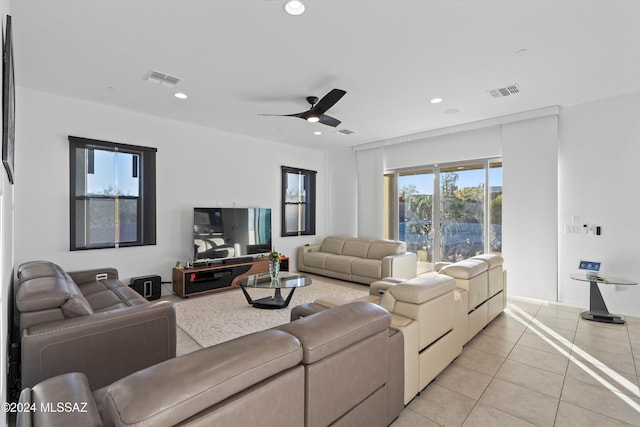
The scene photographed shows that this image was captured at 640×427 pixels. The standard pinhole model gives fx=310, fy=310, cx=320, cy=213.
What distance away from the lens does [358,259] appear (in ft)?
20.0

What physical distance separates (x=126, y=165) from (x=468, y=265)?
4906 mm

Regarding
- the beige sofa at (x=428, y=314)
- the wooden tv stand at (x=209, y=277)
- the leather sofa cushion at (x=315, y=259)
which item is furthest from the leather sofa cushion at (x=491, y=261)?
the wooden tv stand at (x=209, y=277)

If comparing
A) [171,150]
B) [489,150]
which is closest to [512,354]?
[489,150]

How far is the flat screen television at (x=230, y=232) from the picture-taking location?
5.20 meters

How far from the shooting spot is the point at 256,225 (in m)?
5.95

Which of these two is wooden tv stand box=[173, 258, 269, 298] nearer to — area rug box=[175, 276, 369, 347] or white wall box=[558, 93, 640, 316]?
area rug box=[175, 276, 369, 347]

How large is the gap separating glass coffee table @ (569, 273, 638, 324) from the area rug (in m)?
2.98

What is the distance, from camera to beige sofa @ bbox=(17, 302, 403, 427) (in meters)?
0.90

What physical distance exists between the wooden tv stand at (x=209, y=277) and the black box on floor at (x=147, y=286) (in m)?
0.29

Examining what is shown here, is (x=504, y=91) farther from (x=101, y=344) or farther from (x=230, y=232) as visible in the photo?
(x=101, y=344)

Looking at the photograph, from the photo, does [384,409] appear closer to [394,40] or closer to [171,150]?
[394,40]

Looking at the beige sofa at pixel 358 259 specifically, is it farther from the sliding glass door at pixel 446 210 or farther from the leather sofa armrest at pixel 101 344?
the leather sofa armrest at pixel 101 344

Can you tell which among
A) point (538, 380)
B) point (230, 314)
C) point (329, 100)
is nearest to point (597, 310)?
point (538, 380)

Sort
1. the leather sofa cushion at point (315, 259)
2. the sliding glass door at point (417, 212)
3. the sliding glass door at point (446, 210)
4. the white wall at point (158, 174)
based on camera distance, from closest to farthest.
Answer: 1. the white wall at point (158, 174)
2. the sliding glass door at point (446, 210)
3. the sliding glass door at point (417, 212)
4. the leather sofa cushion at point (315, 259)
